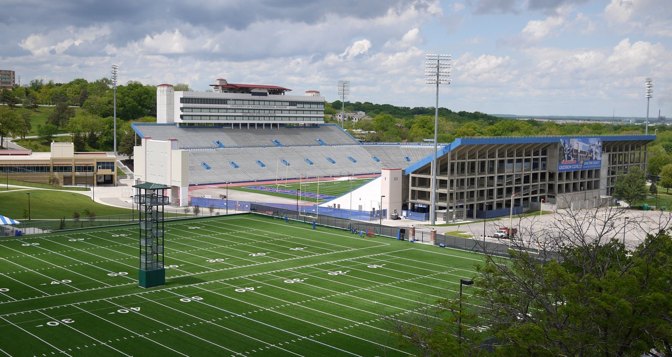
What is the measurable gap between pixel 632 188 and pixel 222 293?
52.0m

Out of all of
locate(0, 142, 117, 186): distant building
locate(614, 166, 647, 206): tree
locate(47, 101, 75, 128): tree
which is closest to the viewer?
locate(614, 166, 647, 206): tree

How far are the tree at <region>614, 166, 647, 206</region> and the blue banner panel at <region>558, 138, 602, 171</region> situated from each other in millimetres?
3230

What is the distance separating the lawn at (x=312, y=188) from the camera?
7610 centimetres

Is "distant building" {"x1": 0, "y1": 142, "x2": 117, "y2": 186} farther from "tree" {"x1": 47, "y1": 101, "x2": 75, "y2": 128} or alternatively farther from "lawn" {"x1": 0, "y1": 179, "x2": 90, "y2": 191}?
"tree" {"x1": 47, "y1": 101, "x2": 75, "y2": 128}

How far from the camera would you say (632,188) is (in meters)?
70.1

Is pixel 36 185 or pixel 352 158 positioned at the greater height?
pixel 352 158

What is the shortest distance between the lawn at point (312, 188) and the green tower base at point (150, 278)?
1533 inches

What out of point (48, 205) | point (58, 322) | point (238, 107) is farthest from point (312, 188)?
point (58, 322)

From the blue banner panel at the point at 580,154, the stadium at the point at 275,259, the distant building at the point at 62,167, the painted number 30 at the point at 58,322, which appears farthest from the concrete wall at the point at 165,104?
the painted number 30 at the point at 58,322

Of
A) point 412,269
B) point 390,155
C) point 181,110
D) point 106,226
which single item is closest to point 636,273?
point 412,269

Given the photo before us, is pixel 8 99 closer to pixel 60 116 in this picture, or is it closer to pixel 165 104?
pixel 60 116

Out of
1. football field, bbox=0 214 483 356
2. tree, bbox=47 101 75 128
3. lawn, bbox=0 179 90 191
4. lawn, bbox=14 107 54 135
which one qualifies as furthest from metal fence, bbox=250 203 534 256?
tree, bbox=47 101 75 128

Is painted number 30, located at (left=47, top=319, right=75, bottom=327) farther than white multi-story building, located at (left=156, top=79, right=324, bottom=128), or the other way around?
white multi-story building, located at (left=156, top=79, right=324, bottom=128)

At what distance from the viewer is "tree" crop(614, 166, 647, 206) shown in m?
70.1
